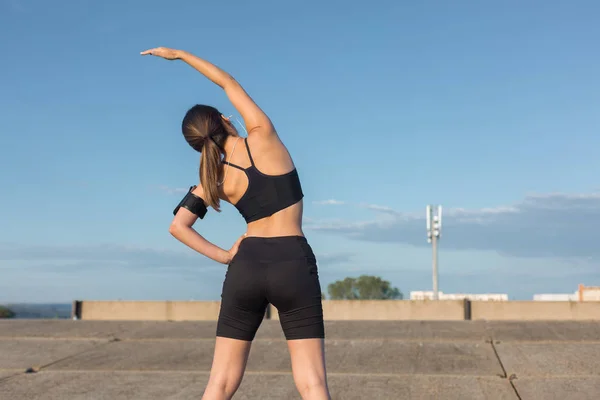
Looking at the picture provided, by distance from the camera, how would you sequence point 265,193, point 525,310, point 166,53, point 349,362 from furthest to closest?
1. point 525,310
2. point 349,362
3. point 166,53
4. point 265,193

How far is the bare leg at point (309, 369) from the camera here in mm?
3660

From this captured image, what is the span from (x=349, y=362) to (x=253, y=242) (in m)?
4.61

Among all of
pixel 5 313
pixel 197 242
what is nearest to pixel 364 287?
pixel 5 313

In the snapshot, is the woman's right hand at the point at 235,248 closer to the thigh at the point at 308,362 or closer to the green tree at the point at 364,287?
the thigh at the point at 308,362

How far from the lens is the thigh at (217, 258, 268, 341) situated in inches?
148

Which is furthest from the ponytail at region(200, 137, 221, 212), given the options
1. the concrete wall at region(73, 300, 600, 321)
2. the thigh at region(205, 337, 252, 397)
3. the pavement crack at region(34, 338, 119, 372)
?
the concrete wall at region(73, 300, 600, 321)

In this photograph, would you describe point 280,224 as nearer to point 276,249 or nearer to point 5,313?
point 276,249

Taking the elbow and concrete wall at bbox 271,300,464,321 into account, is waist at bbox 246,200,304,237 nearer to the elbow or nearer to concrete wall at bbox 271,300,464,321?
the elbow

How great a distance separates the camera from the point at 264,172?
3.80 meters

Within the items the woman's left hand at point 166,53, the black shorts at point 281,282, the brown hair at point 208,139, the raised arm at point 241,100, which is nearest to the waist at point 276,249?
the black shorts at point 281,282

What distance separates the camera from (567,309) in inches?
516

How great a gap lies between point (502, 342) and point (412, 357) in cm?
145

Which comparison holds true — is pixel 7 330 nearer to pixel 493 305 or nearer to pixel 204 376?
pixel 204 376

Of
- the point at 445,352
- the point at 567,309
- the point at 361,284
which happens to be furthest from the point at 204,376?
the point at 361,284
